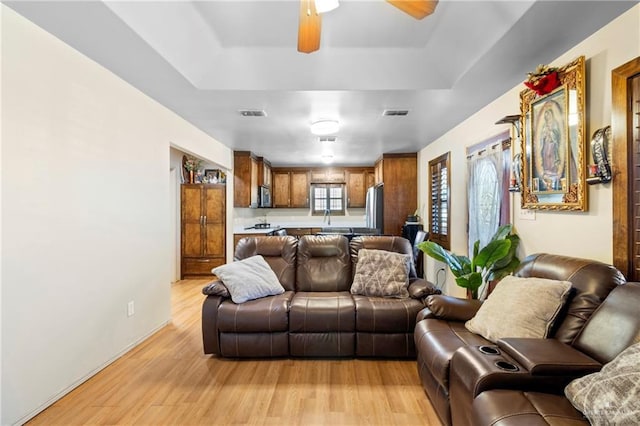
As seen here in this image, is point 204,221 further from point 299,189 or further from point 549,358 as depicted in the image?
point 549,358

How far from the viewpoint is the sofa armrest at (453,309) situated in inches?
87.8

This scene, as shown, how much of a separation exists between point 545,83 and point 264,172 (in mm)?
5182

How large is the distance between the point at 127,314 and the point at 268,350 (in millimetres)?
1318

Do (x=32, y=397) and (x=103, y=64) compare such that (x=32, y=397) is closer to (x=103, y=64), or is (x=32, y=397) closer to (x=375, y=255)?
(x=103, y=64)

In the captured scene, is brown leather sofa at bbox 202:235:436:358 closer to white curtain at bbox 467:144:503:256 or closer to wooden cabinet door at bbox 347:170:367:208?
white curtain at bbox 467:144:503:256

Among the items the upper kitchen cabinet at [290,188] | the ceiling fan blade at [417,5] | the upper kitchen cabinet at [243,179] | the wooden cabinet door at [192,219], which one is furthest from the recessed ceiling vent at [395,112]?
the upper kitchen cabinet at [290,188]

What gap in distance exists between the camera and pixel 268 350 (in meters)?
2.65

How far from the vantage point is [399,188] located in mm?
5801

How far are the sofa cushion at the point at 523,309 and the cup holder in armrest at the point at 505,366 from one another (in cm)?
37

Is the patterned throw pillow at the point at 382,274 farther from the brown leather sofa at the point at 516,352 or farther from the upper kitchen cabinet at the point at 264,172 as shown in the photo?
the upper kitchen cabinet at the point at 264,172

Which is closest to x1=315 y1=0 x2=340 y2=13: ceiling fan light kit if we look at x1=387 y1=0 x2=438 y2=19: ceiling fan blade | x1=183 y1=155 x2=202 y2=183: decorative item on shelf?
x1=387 y1=0 x2=438 y2=19: ceiling fan blade

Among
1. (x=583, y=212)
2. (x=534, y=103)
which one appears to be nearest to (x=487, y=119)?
(x=534, y=103)

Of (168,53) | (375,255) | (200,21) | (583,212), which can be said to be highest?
(200,21)

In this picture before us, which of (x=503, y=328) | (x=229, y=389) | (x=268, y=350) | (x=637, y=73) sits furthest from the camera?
(x=268, y=350)
